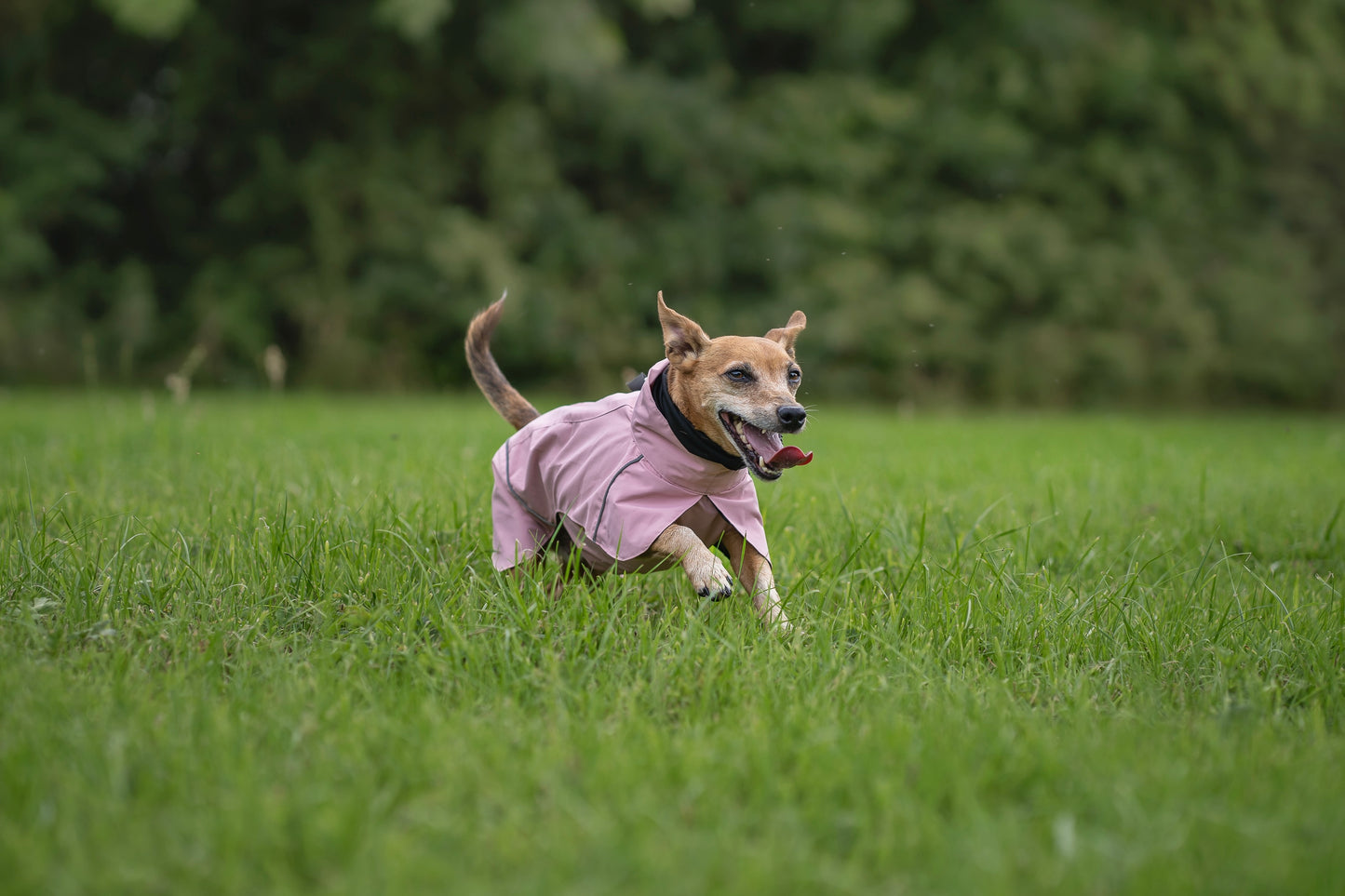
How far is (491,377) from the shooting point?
11.5ft

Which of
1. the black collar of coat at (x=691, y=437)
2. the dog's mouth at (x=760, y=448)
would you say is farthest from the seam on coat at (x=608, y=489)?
the dog's mouth at (x=760, y=448)

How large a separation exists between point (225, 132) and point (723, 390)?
1171cm

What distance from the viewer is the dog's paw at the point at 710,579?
2.56 metres

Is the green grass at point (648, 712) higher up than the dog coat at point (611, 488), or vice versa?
the dog coat at point (611, 488)

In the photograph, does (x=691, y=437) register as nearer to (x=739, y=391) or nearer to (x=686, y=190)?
(x=739, y=391)

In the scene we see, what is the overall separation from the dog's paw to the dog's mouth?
0.28 metres

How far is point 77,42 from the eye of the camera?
39.5ft

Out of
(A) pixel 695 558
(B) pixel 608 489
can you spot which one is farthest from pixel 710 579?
(B) pixel 608 489

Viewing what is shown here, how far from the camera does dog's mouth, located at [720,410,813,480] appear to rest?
8.82ft

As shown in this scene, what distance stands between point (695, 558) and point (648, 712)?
544 mm

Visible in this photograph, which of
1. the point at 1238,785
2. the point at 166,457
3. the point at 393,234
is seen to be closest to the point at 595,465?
the point at 1238,785

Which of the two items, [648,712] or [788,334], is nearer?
[648,712]

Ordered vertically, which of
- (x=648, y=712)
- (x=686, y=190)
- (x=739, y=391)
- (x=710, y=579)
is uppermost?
(x=686, y=190)

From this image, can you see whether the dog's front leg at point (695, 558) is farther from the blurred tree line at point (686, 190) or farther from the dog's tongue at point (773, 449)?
the blurred tree line at point (686, 190)
